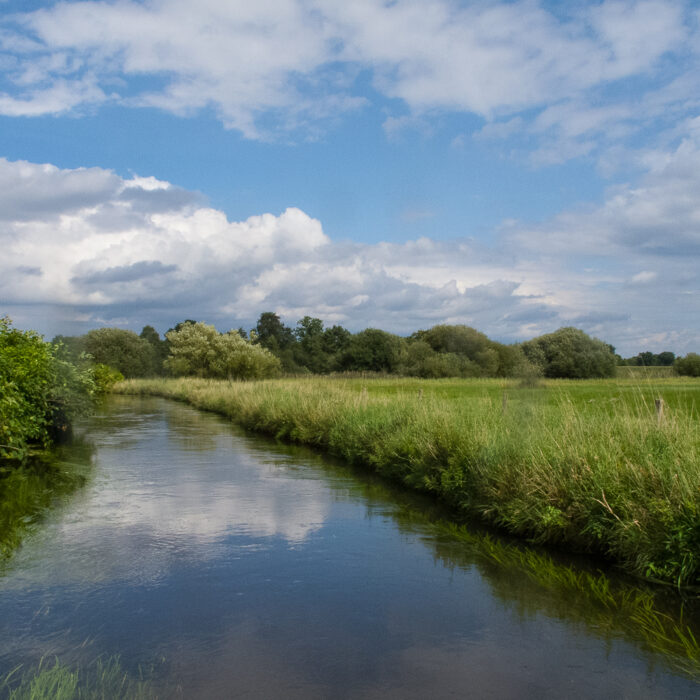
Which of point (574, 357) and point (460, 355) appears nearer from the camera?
point (574, 357)

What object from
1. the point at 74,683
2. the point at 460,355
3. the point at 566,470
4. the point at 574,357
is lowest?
the point at 74,683

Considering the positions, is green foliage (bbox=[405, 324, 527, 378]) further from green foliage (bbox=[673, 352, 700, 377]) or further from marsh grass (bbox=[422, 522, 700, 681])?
marsh grass (bbox=[422, 522, 700, 681])

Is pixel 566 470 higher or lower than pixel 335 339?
lower

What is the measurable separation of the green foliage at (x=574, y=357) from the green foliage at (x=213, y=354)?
29.3 meters

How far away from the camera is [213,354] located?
56094mm

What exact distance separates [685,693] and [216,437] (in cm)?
1762

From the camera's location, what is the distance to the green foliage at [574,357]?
2564 inches

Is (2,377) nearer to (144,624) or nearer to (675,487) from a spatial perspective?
(144,624)

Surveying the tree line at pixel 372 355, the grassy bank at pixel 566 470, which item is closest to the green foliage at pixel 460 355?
the tree line at pixel 372 355

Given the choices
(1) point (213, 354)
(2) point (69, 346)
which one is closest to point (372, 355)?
(1) point (213, 354)

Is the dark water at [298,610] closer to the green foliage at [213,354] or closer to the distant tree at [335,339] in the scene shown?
the green foliage at [213,354]

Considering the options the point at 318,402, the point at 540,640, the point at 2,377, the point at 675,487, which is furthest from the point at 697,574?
the point at 318,402

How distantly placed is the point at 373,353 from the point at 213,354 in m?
19.9

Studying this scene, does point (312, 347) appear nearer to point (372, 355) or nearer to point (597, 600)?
point (372, 355)
